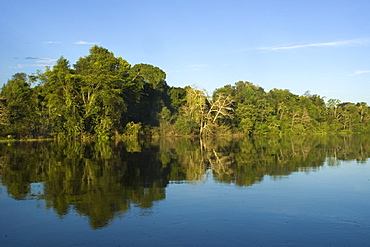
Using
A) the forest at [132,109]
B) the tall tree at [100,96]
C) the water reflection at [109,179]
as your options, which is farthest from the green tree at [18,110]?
the water reflection at [109,179]

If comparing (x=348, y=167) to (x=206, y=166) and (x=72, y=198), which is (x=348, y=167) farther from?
(x=72, y=198)

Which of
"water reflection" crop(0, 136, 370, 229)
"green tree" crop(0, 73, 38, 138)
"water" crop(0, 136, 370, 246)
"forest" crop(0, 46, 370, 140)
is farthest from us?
"forest" crop(0, 46, 370, 140)

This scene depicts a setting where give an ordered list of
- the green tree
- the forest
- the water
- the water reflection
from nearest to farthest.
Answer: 1. the water
2. the water reflection
3. the green tree
4. the forest

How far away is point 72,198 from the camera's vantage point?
34.7 ft

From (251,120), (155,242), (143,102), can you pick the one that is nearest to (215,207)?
(155,242)

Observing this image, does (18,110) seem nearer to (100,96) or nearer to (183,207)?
(100,96)

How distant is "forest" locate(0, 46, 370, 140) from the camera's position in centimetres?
4422

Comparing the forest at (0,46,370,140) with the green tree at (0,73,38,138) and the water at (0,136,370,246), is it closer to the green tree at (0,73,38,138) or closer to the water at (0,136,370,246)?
the green tree at (0,73,38,138)

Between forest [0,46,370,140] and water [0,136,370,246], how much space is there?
28.8 metres

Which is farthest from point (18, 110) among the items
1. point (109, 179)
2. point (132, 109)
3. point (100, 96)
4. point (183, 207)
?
point (183, 207)

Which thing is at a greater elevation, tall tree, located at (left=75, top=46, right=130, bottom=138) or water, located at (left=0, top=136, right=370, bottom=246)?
tall tree, located at (left=75, top=46, right=130, bottom=138)

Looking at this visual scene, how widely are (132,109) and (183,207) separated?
4690 centimetres

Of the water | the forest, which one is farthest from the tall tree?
the water

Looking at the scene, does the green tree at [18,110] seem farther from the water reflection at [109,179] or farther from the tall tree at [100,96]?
A: the water reflection at [109,179]
